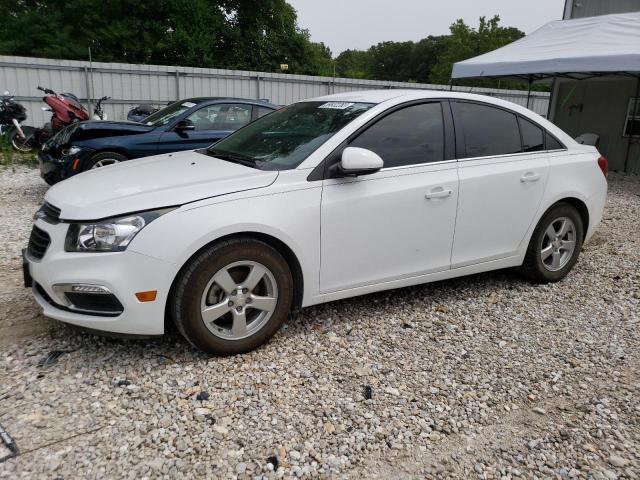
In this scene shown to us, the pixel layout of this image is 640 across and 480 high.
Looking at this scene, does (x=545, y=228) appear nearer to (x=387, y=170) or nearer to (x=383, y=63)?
(x=387, y=170)

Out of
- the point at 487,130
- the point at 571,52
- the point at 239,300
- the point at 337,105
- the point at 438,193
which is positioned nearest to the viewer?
the point at 239,300

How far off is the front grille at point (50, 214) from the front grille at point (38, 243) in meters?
0.08

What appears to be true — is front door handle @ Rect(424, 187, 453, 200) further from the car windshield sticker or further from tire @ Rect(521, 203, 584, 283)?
tire @ Rect(521, 203, 584, 283)

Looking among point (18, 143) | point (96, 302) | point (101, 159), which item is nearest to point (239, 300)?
point (96, 302)

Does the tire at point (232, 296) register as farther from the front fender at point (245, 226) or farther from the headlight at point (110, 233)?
the headlight at point (110, 233)

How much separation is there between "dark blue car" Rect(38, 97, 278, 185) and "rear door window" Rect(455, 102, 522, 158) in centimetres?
440

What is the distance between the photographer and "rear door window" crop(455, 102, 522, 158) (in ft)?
12.9

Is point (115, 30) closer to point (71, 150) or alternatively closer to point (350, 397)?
point (71, 150)

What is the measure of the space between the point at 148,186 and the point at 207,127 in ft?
16.0

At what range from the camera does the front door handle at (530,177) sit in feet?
13.4

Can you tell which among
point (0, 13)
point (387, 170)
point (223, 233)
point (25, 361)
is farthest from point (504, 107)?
point (0, 13)

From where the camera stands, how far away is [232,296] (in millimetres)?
3049

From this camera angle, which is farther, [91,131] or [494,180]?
[91,131]

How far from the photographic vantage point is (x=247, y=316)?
10.5ft
